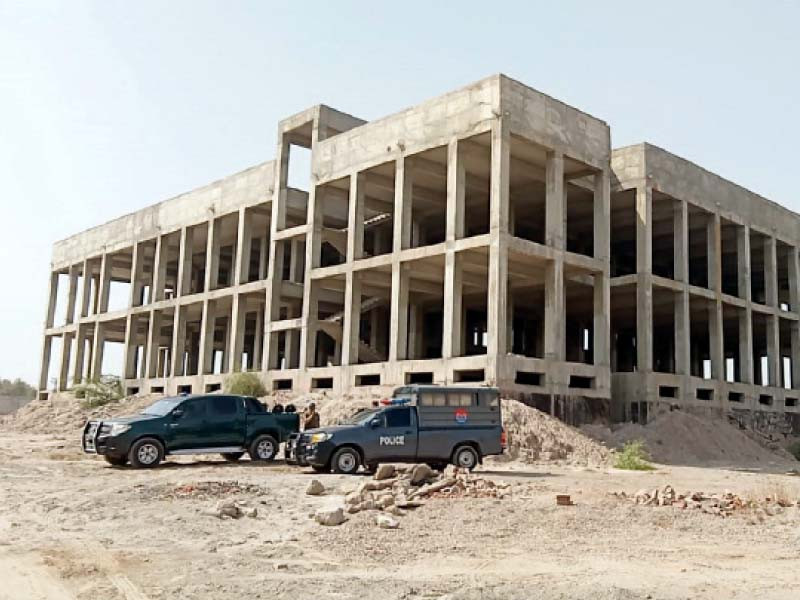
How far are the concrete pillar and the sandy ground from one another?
1734 centimetres

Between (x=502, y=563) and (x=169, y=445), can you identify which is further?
(x=169, y=445)

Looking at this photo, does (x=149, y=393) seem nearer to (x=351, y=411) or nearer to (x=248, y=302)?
(x=248, y=302)

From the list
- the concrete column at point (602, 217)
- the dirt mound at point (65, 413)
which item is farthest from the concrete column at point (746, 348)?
the dirt mound at point (65, 413)

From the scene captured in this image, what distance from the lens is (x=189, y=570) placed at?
8.86m

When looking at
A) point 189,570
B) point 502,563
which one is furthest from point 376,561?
point 189,570

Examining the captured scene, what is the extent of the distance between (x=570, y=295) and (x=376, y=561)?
33.7 meters

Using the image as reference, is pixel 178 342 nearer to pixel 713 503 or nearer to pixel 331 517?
pixel 331 517

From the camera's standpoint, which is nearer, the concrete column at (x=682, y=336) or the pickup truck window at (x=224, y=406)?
the pickup truck window at (x=224, y=406)

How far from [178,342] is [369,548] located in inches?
1509

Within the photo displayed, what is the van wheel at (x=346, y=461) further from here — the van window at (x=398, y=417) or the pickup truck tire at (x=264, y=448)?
the pickup truck tire at (x=264, y=448)

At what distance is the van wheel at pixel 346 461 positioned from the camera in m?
18.0

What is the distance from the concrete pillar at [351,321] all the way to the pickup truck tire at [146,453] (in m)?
14.5

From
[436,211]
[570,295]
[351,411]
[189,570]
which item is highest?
[436,211]

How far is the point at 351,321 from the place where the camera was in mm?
34531
